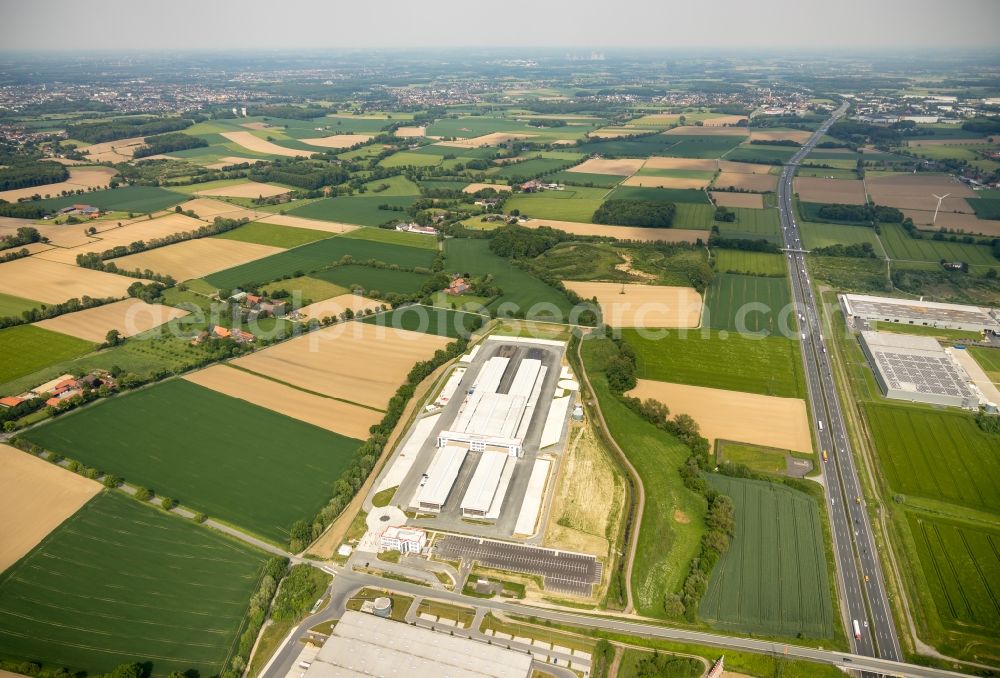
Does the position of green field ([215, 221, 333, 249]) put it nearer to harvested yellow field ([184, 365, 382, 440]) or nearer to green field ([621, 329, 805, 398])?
harvested yellow field ([184, 365, 382, 440])

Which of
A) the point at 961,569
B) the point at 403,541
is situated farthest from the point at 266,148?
the point at 961,569

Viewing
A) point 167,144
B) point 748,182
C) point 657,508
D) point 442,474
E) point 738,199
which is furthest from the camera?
point 167,144

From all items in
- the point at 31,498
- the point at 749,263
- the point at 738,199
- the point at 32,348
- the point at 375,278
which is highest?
the point at 738,199

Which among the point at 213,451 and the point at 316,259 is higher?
the point at 316,259

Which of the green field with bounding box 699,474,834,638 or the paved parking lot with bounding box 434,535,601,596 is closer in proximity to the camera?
the green field with bounding box 699,474,834,638

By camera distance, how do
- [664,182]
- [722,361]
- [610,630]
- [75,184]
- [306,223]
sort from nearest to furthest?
[610,630], [722,361], [306,223], [75,184], [664,182]

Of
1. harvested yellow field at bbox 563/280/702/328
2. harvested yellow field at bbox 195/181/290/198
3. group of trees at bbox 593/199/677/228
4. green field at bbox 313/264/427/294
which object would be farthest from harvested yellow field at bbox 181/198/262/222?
harvested yellow field at bbox 563/280/702/328

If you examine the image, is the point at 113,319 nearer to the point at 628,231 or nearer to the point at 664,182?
the point at 628,231
